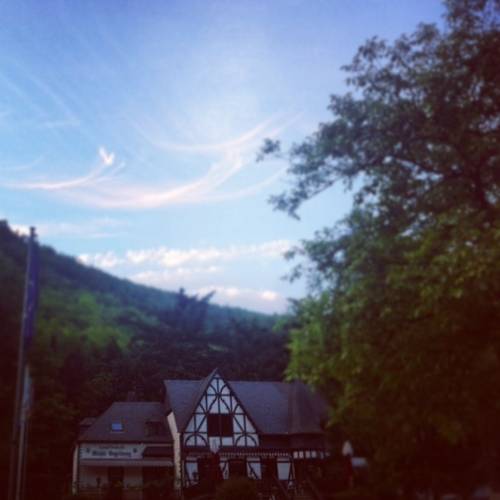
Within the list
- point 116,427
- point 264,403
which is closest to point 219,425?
point 264,403

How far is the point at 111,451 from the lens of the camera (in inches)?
1160

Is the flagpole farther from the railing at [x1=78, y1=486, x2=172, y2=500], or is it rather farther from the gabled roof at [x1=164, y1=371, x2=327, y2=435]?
the gabled roof at [x1=164, y1=371, x2=327, y2=435]

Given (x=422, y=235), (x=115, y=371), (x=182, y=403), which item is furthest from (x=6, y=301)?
(x=182, y=403)

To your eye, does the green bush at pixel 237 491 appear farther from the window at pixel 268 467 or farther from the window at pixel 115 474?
the window at pixel 268 467

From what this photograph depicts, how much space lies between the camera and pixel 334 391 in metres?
16.4

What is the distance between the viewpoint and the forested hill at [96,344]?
734 inches

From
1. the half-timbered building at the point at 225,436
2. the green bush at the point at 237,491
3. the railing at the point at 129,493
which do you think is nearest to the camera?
the green bush at the point at 237,491

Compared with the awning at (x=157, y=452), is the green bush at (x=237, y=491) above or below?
below

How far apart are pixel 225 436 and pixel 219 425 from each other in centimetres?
61

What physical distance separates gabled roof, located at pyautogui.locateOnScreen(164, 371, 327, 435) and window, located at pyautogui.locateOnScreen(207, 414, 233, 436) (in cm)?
105

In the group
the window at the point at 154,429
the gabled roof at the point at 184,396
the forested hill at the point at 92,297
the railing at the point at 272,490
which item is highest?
the forested hill at the point at 92,297

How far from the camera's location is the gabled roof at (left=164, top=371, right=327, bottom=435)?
29297mm

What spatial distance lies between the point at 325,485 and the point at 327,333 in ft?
36.9

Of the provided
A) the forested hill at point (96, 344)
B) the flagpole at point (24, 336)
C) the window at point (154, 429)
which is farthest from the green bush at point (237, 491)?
the window at point (154, 429)
